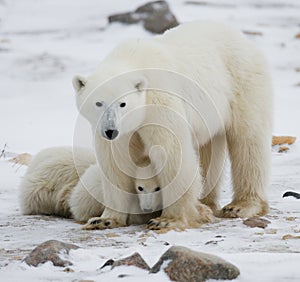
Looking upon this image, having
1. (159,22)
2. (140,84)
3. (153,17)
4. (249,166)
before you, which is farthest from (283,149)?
(153,17)

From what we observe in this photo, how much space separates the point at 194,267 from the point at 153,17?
35.2ft

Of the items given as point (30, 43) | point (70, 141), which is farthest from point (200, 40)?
point (30, 43)

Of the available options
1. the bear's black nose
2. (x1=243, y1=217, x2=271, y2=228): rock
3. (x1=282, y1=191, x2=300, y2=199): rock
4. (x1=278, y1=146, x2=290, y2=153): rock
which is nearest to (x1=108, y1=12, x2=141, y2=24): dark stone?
(x1=278, y1=146, x2=290, y2=153): rock

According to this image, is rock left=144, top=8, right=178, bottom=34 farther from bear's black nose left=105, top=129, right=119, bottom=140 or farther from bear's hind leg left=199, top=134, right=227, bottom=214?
bear's black nose left=105, top=129, right=119, bottom=140

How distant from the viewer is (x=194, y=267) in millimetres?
2887

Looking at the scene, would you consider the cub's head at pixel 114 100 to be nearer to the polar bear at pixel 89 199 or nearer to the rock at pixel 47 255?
the polar bear at pixel 89 199

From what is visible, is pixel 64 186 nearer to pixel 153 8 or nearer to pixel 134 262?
pixel 134 262

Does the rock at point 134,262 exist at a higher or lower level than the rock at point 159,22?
lower

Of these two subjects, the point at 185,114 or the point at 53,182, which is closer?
the point at 185,114

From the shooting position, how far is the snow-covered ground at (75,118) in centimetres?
322

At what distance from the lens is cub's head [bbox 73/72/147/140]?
412 centimetres

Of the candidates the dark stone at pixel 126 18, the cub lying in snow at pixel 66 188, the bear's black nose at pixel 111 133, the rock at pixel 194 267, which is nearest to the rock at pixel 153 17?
the dark stone at pixel 126 18

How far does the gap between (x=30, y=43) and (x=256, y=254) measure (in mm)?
10981

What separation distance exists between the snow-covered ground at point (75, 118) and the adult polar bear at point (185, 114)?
0.86 ft
